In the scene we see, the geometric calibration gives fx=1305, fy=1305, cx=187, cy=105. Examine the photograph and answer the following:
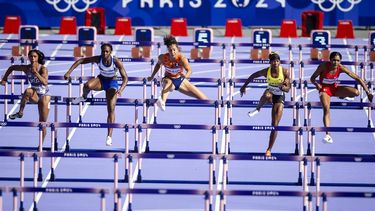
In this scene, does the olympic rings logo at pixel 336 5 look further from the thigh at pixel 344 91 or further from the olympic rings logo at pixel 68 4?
the thigh at pixel 344 91

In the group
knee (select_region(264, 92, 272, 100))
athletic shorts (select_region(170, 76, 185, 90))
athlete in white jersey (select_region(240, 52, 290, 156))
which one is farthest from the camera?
athletic shorts (select_region(170, 76, 185, 90))

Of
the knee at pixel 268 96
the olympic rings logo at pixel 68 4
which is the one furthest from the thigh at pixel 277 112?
the olympic rings logo at pixel 68 4

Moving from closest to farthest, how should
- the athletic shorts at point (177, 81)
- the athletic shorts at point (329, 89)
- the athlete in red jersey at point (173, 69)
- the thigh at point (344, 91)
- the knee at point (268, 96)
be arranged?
the knee at point (268, 96)
the athletic shorts at point (329, 89)
the thigh at point (344, 91)
the athlete in red jersey at point (173, 69)
the athletic shorts at point (177, 81)

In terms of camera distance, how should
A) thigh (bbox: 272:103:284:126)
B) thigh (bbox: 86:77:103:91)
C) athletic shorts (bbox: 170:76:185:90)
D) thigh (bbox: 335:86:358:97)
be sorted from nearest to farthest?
thigh (bbox: 272:103:284:126)
thigh (bbox: 86:77:103:91)
thigh (bbox: 335:86:358:97)
athletic shorts (bbox: 170:76:185:90)

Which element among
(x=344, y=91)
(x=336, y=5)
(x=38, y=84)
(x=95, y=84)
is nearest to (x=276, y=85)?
(x=344, y=91)

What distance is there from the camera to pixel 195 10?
37500 mm

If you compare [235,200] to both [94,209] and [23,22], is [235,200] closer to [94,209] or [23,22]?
[94,209]

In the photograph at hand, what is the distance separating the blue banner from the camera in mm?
37375

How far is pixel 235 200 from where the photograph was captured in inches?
798

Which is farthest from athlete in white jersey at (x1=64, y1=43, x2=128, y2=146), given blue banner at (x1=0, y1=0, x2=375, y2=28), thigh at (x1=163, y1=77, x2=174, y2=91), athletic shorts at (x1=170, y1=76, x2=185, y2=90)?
blue banner at (x1=0, y1=0, x2=375, y2=28)

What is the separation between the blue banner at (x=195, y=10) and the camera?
3738 cm

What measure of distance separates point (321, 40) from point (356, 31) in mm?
5844

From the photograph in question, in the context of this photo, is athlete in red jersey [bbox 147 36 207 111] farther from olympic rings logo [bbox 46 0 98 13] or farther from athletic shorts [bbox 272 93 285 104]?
olympic rings logo [bbox 46 0 98 13]

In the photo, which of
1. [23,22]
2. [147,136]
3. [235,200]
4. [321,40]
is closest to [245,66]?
[321,40]
